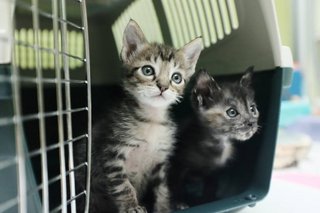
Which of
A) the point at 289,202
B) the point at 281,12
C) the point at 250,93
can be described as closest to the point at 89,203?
the point at 250,93

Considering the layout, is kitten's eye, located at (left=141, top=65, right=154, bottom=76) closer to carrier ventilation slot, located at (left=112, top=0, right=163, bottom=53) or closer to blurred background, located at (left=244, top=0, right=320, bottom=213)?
carrier ventilation slot, located at (left=112, top=0, right=163, bottom=53)

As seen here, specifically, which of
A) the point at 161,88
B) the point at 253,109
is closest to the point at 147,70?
the point at 161,88

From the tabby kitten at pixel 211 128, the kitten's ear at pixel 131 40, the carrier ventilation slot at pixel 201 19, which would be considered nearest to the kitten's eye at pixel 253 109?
the tabby kitten at pixel 211 128

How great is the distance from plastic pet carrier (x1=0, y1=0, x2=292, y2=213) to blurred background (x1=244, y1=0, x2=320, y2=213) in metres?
0.17

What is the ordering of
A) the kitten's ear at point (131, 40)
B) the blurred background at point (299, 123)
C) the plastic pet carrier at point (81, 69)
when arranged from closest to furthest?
1. the plastic pet carrier at point (81, 69)
2. the kitten's ear at point (131, 40)
3. the blurred background at point (299, 123)

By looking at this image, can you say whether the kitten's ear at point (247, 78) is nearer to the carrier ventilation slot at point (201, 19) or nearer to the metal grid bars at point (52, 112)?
the carrier ventilation slot at point (201, 19)

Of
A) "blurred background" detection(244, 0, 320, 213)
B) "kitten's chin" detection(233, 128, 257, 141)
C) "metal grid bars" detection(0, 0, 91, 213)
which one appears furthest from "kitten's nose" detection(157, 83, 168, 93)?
"blurred background" detection(244, 0, 320, 213)

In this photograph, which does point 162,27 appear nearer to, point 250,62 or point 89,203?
point 250,62

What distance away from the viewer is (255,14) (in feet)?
2.30

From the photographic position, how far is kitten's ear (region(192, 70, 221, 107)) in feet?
2.18

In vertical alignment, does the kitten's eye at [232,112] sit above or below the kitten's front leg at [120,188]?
above

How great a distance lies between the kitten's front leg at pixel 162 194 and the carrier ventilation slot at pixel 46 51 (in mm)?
238

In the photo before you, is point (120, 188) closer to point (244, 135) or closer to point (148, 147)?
point (148, 147)

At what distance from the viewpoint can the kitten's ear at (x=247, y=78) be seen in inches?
28.5
